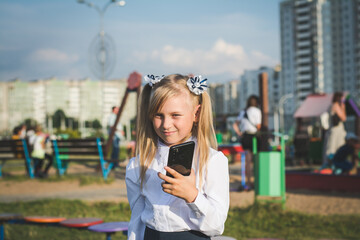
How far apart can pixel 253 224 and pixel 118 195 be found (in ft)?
10.1

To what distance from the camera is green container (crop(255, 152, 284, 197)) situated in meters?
6.51

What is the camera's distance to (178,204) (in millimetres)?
2029

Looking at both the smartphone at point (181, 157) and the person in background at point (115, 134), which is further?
the person in background at point (115, 134)

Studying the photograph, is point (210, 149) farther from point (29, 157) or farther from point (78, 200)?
point (29, 157)

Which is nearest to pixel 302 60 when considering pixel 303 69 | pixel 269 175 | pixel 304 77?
pixel 303 69

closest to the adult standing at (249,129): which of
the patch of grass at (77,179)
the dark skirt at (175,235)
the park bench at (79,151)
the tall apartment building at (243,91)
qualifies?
the patch of grass at (77,179)

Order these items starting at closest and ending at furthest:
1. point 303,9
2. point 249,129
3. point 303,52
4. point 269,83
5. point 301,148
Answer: point 249,129, point 301,148, point 303,9, point 303,52, point 269,83

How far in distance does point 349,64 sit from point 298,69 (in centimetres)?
1498

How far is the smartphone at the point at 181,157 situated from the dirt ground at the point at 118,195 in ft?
16.2

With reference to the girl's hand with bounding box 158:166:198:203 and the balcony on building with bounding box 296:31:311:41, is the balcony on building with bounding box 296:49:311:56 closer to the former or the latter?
the balcony on building with bounding box 296:31:311:41

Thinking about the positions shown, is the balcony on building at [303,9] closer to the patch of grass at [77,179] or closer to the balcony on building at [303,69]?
the balcony on building at [303,69]

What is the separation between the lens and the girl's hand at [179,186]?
180 centimetres

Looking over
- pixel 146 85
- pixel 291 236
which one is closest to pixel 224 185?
pixel 146 85

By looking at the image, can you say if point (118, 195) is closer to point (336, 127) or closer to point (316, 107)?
point (336, 127)
